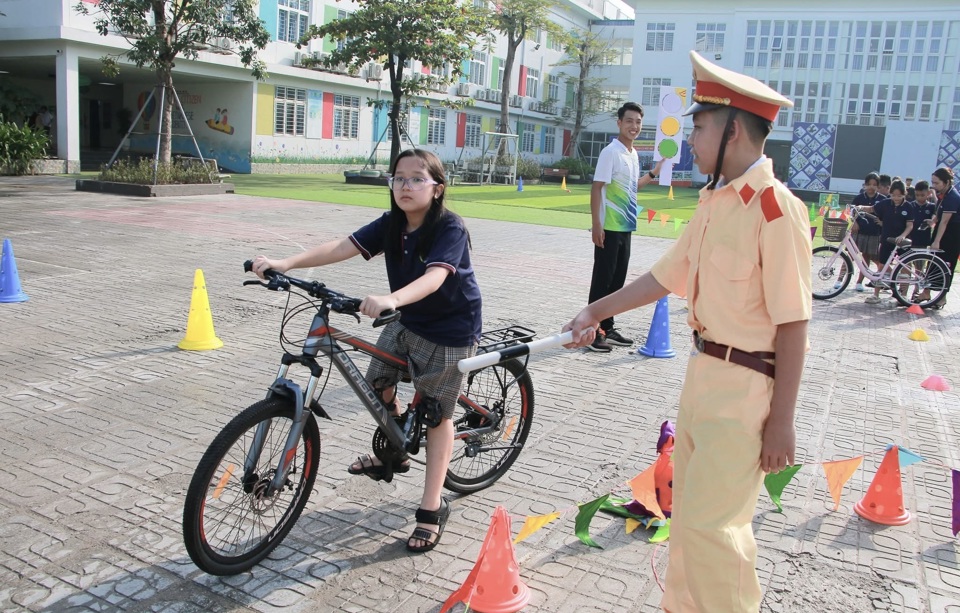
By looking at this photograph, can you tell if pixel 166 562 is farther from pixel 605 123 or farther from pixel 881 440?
pixel 605 123

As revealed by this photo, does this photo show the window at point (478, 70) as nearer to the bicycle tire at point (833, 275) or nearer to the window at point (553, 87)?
the window at point (553, 87)

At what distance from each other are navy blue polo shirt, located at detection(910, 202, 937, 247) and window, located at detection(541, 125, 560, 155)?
49.9 m

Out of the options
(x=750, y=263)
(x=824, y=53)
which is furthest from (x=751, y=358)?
(x=824, y=53)

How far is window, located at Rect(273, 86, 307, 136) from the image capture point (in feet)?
113

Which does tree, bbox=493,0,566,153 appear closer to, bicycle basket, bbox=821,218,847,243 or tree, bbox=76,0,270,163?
tree, bbox=76,0,270,163

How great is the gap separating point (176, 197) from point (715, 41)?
153 ft

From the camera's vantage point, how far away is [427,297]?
3445 mm

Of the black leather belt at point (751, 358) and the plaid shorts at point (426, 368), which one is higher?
the black leather belt at point (751, 358)

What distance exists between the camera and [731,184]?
2.37 m

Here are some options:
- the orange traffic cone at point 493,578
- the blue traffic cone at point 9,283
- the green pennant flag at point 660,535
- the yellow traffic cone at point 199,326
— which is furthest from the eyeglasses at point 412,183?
the blue traffic cone at point 9,283

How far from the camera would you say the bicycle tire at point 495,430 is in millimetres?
4020

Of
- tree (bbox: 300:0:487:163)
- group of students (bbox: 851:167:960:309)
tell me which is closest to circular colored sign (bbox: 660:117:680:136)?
tree (bbox: 300:0:487:163)

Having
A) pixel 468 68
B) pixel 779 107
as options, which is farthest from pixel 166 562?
pixel 468 68

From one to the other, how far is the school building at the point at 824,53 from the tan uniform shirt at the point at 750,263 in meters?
53.2
